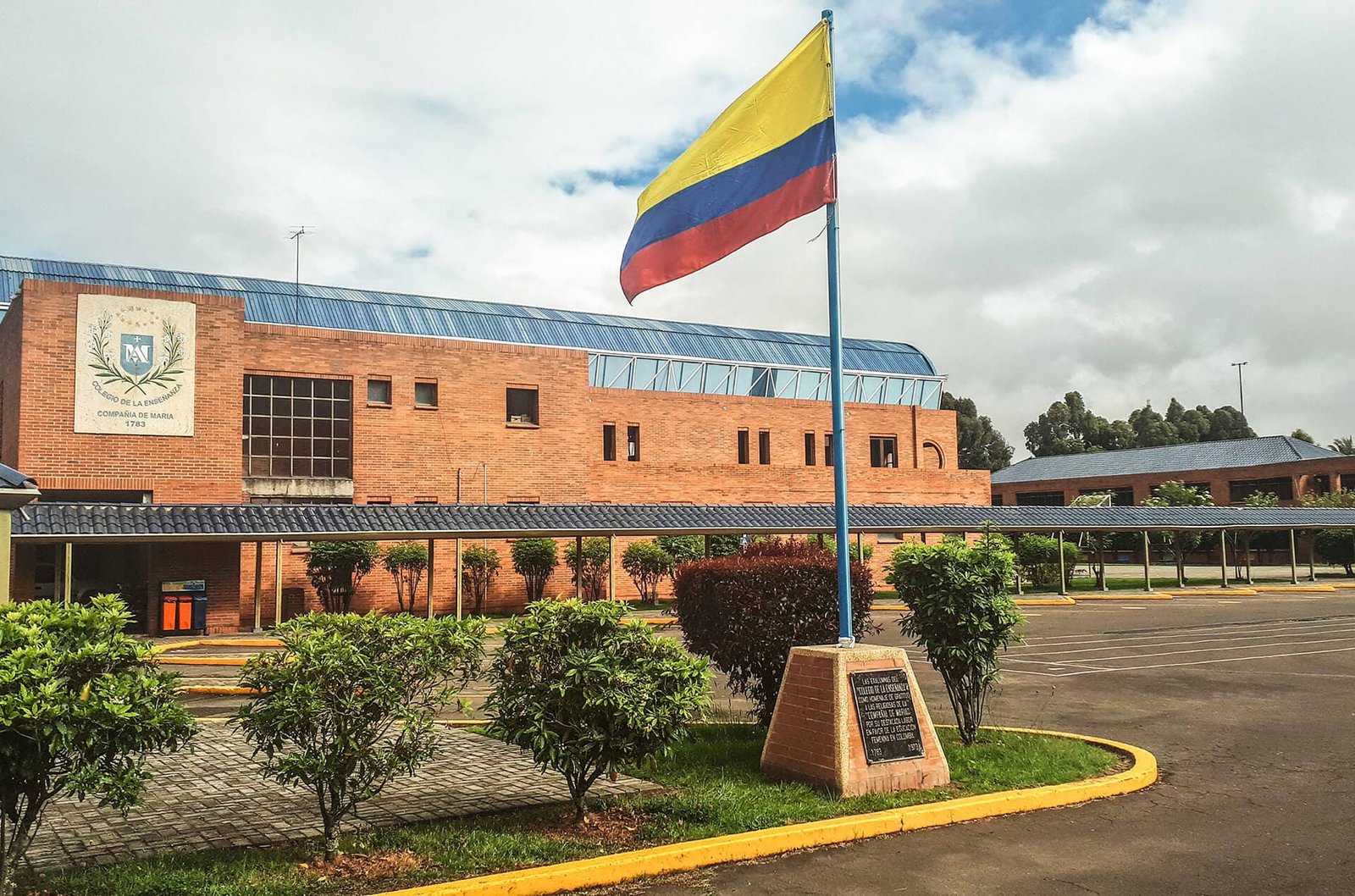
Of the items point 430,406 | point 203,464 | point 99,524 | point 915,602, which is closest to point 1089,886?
point 915,602

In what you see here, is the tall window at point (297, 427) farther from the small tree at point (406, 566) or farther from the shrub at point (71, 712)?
the shrub at point (71, 712)

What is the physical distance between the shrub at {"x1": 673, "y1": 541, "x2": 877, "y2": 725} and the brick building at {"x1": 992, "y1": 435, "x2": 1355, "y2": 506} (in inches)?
2433

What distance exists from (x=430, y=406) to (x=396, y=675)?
90.3ft

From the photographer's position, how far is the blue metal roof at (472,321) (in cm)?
3947

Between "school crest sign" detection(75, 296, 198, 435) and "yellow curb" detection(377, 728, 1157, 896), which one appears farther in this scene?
"school crest sign" detection(75, 296, 198, 435)

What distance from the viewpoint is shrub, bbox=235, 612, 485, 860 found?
6375 mm

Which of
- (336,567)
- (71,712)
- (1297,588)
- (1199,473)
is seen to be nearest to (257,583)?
(336,567)

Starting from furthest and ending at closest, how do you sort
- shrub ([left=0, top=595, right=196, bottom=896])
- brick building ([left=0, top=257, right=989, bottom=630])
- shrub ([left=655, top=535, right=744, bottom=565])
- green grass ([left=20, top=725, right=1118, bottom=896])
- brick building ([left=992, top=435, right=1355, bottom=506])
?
brick building ([left=992, top=435, right=1355, bottom=506]) < shrub ([left=655, top=535, right=744, bottom=565]) < brick building ([left=0, top=257, right=989, bottom=630]) < green grass ([left=20, top=725, right=1118, bottom=896]) < shrub ([left=0, top=595, right=196, bottom=896])

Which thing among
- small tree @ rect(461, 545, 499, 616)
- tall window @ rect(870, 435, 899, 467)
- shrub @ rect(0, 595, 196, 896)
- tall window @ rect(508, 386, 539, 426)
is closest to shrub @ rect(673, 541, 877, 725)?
shrub @ rect(0, 595, 196, 896)

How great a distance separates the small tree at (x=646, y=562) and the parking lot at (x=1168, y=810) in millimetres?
16244

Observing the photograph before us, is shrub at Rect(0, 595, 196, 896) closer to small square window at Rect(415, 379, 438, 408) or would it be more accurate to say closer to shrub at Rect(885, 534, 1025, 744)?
shrub at Rect(885, 534, 1025, 744)

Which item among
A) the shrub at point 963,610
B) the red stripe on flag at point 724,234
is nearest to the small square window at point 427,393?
the red stripe on flag at point 724,234

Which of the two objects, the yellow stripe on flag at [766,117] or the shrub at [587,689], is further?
the yellow stripe on flag at [766,117]

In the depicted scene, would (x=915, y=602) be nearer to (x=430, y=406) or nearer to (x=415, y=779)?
(x=415, y=779)
